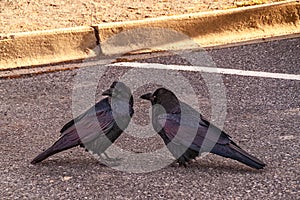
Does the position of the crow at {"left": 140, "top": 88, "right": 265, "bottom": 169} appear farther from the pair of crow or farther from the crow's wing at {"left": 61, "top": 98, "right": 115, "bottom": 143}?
the crow's wing at {"left": 61, "top": 98, "right": 115, "bottom": 143}

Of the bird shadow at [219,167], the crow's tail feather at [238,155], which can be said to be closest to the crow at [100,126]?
the bird shadow at [219,167]

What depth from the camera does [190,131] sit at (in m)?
4.08

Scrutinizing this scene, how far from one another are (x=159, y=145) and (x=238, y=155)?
71 centimetres

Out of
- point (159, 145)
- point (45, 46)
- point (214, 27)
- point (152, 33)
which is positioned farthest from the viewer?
point (214, 27)

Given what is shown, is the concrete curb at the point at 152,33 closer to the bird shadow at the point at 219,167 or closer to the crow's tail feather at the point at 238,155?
the bird shadow at the point at 219,167

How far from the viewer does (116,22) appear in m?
7.03

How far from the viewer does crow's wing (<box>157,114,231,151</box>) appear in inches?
159

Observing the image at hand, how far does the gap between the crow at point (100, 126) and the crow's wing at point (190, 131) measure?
221 millimetres

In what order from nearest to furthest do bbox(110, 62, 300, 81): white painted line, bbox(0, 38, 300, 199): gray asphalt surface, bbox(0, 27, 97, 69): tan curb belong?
bbox(0, 38, 300, 199): gray asphalt surface
bbox(110, 62, 300, 81): white painted line
bbox(0, 27, 97, 69): tan curb

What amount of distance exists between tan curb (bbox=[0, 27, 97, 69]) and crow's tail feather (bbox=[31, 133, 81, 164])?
2.45 metres

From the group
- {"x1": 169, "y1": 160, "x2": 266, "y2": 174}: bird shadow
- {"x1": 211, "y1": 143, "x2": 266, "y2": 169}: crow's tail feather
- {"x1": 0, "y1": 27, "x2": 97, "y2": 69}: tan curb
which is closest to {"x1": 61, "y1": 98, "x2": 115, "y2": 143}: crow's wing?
{"x1": 169, "y1": 160, "x2": 266, "y2": 174}: bird shadow

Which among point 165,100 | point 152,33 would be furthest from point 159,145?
point 152,33

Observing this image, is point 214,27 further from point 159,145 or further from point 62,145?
point 62,145

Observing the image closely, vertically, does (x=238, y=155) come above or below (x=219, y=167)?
above
